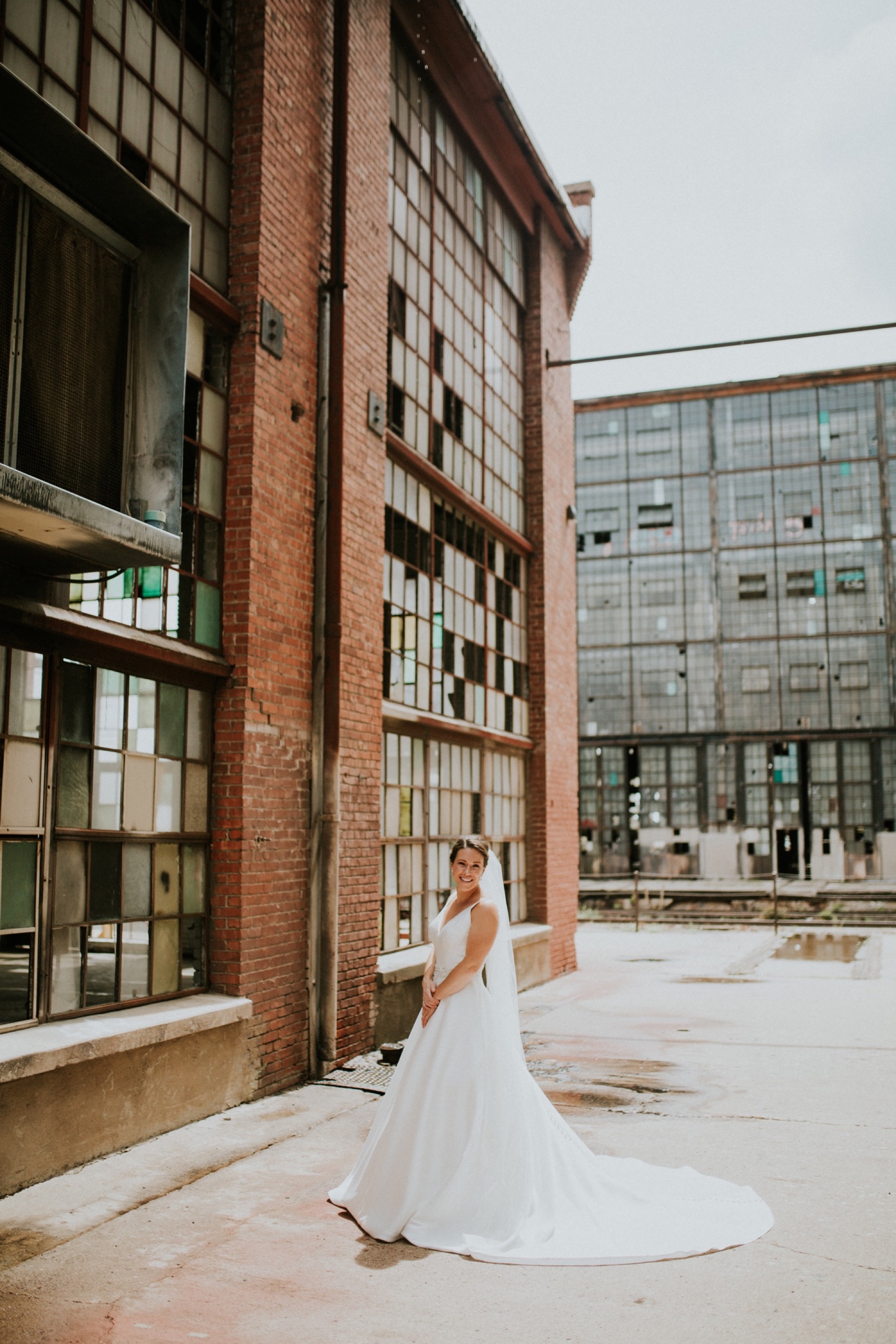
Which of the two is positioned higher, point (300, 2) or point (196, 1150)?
point (300, 2)

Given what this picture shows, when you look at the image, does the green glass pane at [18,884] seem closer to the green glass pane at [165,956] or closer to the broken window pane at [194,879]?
the green glass pane at [165,956]

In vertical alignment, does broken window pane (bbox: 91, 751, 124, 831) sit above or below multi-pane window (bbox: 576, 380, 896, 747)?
below

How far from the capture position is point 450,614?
447 inches

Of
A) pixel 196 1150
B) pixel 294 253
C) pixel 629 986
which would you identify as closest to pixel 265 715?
pixel 196 1150

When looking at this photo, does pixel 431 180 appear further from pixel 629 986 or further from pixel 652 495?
pixel 652 495

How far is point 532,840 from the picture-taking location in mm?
13727

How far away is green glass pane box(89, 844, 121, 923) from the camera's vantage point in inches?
237

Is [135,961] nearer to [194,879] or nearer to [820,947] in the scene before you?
[194,879]

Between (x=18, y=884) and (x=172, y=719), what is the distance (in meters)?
1.60

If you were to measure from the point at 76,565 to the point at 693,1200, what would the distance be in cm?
419

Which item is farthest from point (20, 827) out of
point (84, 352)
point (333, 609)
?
point (333, 609)

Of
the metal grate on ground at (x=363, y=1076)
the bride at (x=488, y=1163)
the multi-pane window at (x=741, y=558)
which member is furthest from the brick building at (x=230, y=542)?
the multi-pane window at (x=741, y=558)

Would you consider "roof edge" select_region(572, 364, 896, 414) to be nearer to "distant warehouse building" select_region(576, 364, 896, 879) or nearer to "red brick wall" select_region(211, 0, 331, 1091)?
"distant warehouse building" select_region(576, 364, 896, 879)

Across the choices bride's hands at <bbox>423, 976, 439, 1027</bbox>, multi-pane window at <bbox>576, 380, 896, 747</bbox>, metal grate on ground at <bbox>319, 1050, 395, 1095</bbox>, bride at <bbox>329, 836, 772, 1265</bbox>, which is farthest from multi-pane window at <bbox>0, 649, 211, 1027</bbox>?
multi-pane window at <bbox>576, 380, 896, 747</bbox>
